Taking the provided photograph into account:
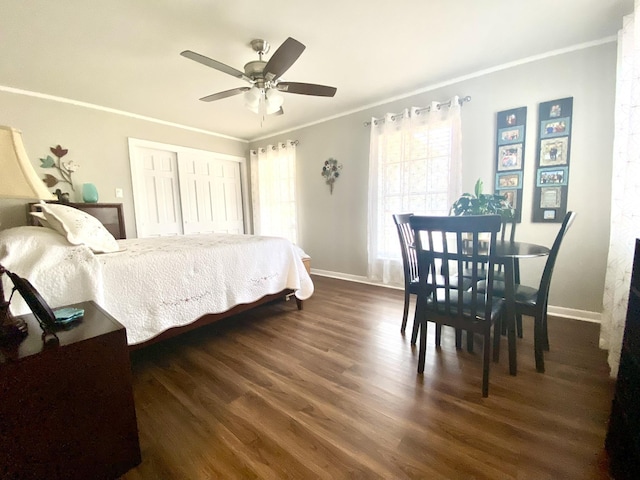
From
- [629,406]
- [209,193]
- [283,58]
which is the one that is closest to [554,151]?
[629,406]

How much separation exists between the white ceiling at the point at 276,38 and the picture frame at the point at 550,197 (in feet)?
4.14

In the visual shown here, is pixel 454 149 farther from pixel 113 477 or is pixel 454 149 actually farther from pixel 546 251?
pixel 113 477

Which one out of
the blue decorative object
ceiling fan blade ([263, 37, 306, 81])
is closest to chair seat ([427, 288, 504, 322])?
ceiling fan blade ([263, 37, 306, 81])

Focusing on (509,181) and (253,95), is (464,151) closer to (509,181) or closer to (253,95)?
(509,181)

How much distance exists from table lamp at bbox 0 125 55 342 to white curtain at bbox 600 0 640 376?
2809mm

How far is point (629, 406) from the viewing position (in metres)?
0.94

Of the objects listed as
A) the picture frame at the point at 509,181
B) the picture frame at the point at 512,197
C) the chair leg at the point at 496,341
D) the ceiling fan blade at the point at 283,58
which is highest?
the ceiling fan blade at the point at 283,58

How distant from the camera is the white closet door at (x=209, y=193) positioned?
4.38 m

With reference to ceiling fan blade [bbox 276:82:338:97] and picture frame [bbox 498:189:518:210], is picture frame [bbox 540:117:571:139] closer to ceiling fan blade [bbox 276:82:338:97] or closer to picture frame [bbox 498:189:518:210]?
picture frame [bbox 498:189:518:210]

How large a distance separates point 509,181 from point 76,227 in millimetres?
3632

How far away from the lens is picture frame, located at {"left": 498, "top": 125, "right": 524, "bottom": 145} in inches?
101

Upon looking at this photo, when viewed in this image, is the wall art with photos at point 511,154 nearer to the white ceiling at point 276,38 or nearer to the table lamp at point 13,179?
the white ceiling at point 276,38

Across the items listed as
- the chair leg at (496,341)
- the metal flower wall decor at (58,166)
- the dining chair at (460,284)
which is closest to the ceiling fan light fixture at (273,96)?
the dining chair at (460,284)

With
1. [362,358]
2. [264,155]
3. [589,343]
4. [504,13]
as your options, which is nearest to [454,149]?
[504,13]
